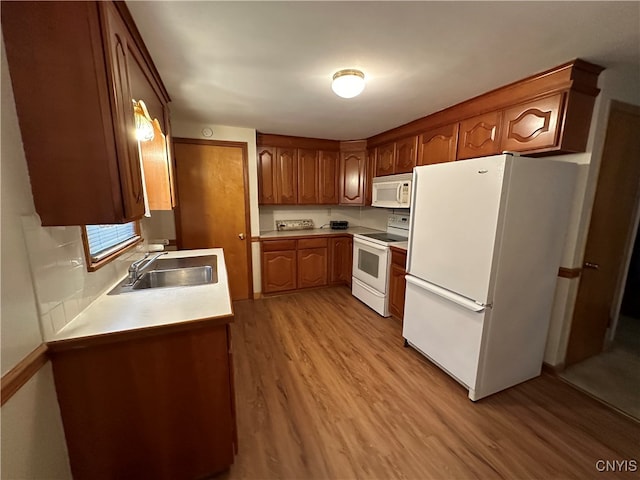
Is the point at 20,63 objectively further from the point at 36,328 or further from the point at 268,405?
the point at 268,405

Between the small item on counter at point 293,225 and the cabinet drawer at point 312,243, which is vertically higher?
the small item on counter at point 293,225

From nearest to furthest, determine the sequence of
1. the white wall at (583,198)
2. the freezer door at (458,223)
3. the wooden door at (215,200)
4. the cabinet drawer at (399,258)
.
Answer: the freezer door at (458,223) → the white wall at (583,198) → the cabinet drawer at (399,258) → the wooden door at (215,200)

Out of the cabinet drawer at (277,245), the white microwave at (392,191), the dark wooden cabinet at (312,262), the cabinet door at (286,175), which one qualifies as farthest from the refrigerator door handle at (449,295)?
the cabinet door at (286,175)

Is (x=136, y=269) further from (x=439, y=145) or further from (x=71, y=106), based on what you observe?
(x=439, y=145)

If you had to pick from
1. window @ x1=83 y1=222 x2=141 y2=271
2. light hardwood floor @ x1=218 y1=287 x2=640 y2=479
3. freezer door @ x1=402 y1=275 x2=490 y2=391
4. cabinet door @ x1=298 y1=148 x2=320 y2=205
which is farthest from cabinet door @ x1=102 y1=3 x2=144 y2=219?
cabinet door @ x1=298 y1=148 x2=320 y2=205

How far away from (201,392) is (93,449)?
1.48 feet

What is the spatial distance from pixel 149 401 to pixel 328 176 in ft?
10.8

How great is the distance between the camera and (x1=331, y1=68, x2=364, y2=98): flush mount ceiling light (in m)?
1.66

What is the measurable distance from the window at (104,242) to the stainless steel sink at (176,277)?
0.26 meters

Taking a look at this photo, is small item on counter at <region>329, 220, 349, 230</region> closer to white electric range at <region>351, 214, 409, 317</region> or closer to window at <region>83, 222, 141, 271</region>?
white electric range at <region>351, 214, 409, 317</region>

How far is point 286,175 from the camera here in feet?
11.9

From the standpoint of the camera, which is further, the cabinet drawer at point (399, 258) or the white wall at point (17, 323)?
the cabinet drawer at point (399, 258)

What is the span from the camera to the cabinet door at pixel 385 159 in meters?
3.23

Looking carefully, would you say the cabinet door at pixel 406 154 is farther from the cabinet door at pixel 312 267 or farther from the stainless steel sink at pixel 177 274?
the stainless steel sink at pixel 177 274
